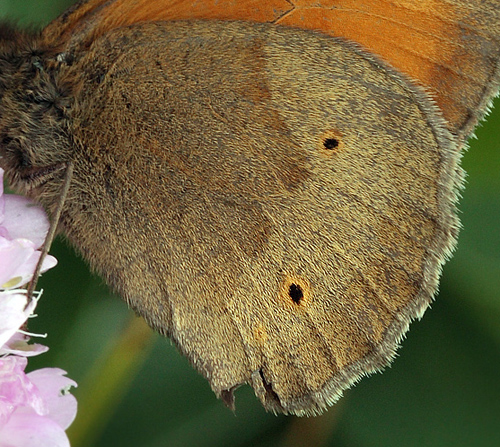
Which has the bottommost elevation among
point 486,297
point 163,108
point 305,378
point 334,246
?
point 486,297

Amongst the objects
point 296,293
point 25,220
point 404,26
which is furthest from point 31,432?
point 404,26

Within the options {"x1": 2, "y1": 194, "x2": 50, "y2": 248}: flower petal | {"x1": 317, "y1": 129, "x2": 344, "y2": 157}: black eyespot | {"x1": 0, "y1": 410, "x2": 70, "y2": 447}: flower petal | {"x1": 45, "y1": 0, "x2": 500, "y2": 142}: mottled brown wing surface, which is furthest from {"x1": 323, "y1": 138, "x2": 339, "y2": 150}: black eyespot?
{"x1": 0, "y1": 410, "x2": 70, "y2": 447}: flower petal

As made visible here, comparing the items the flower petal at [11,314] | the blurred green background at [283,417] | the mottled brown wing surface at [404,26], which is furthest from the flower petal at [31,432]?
the mottled brown wing surface at [404,26]

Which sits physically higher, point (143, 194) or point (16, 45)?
point (16, 45)

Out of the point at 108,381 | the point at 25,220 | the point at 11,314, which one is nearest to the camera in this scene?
the point at 11,314

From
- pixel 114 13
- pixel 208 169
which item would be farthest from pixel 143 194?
pixel 114 13

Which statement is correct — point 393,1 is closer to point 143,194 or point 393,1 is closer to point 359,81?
point 359,81

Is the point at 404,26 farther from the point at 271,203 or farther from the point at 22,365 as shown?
the point at 22,365
